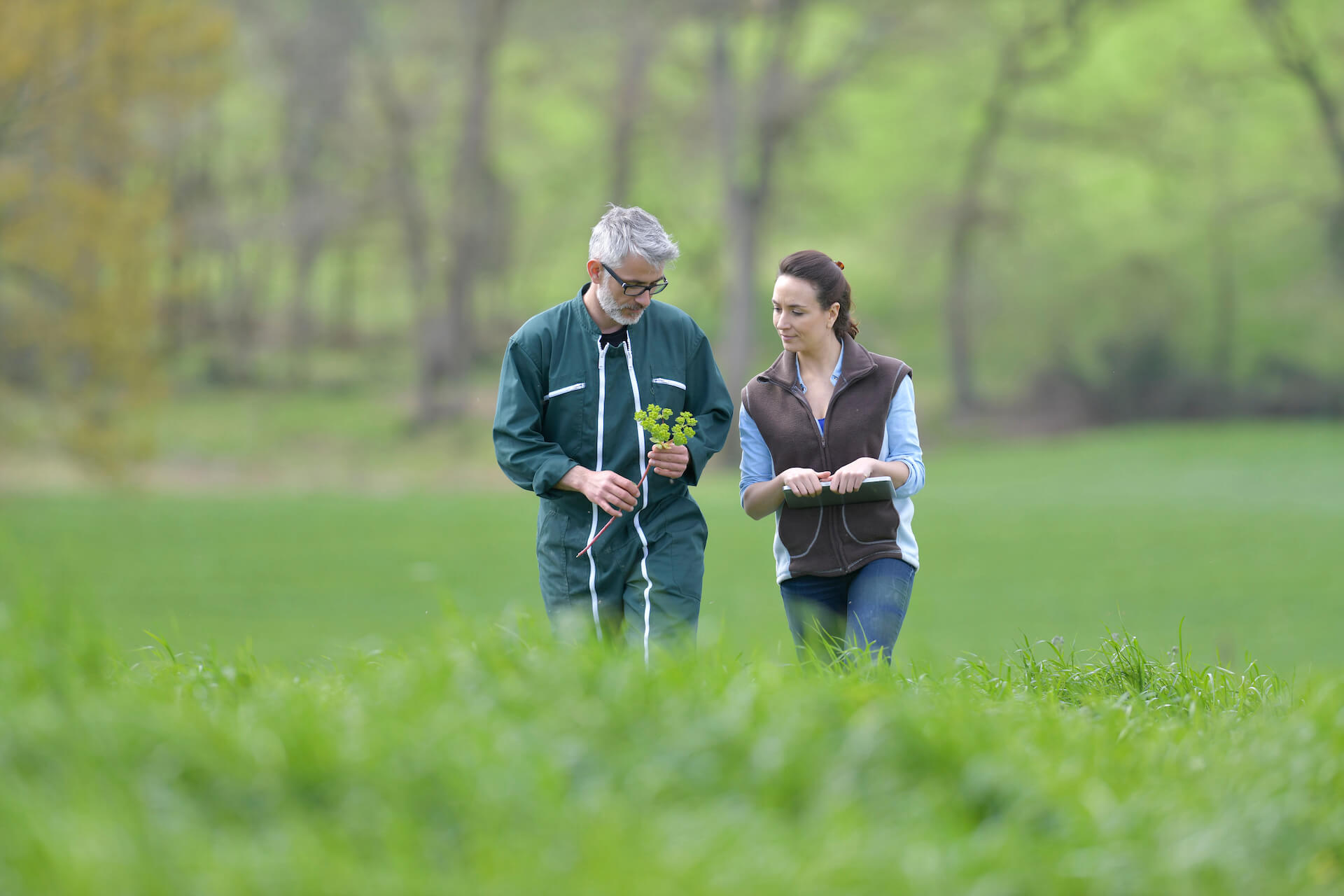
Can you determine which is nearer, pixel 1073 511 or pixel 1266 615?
pixel 1266 615

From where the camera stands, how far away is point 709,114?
31.6 m

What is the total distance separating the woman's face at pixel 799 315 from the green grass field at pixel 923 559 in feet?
12.2

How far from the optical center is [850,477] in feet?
14.0

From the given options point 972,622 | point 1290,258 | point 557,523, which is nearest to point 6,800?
point 557,523

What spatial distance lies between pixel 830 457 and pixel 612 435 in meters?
0.76

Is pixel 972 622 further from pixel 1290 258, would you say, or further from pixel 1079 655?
pixel 1290 258

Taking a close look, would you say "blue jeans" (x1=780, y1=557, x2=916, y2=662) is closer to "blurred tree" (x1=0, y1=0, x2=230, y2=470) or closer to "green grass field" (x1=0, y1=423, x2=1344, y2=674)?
"green grass field" (x1=0, y1=423, x2=1344, y2=674)

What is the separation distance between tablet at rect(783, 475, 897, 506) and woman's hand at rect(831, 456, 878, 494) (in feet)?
0.10

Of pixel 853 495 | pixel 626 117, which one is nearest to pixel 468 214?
pixel 626 117

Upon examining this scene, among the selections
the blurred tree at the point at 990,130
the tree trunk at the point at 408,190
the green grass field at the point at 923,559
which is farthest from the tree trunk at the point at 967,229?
the tree trunk at the point at 408,190

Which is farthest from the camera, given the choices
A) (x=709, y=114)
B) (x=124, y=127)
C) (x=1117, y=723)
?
(x=709, y=114)

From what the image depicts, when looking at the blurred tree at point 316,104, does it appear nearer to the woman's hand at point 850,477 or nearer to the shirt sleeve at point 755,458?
the shirt sleeve at point 755,458

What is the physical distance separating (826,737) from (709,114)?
99.0 feet

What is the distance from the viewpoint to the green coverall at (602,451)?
4488 millimetres
